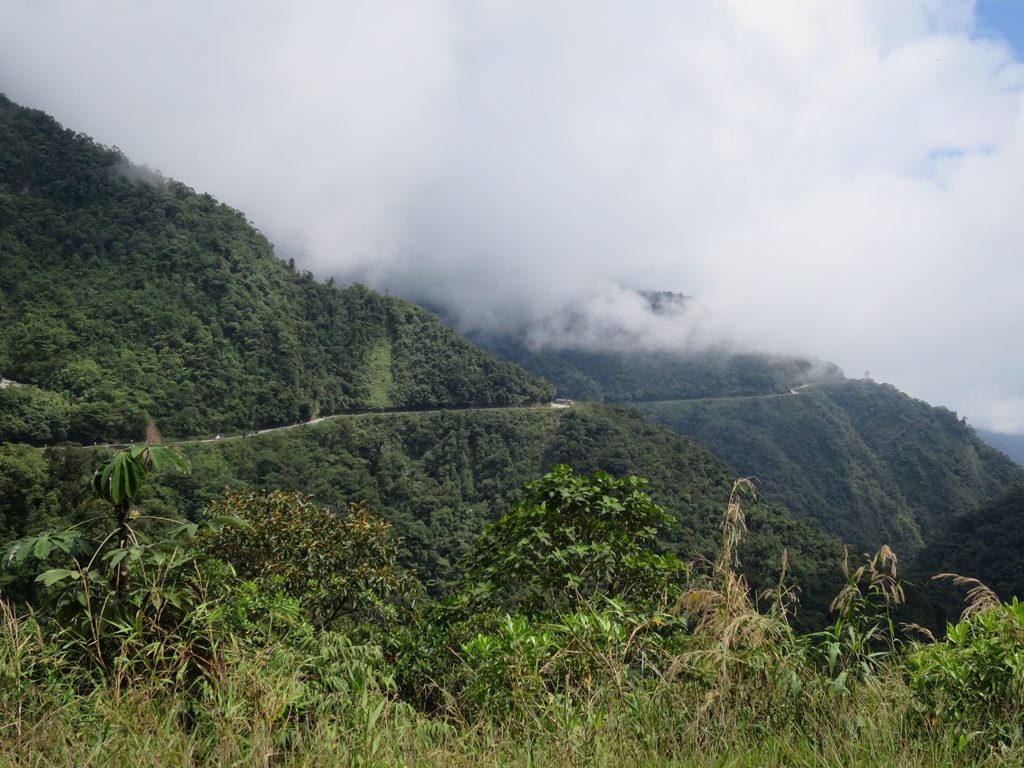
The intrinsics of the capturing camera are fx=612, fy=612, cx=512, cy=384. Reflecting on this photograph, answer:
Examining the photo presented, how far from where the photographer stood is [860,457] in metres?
95.4

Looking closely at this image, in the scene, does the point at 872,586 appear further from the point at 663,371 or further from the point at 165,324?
the point at 663,371

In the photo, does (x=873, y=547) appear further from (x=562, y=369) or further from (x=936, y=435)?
(x=562, y=369)

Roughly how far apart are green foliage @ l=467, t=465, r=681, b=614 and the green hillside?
7859cm

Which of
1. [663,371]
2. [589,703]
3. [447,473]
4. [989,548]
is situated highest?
[663,371]

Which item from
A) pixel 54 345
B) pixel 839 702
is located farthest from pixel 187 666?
pixel 54 345

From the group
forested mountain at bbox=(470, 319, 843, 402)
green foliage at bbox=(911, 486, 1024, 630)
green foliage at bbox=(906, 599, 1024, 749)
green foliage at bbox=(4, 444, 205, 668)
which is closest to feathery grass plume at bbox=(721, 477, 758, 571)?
green foliage at bbox=(906, 599, 1024, 749)

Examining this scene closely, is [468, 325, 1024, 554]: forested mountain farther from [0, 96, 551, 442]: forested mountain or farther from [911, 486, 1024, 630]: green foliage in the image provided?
[0, 96, 551, 442]: forested mountain

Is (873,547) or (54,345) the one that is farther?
(873,547)

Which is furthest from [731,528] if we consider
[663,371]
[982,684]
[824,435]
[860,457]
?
[663,371]

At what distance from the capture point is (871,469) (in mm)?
92250

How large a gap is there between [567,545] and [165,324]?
198 feet

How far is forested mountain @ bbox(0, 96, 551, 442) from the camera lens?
45000 millimetres

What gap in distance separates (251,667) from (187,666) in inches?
16.0

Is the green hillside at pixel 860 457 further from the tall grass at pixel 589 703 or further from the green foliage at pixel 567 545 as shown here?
the tall grass at pixel 589 703
